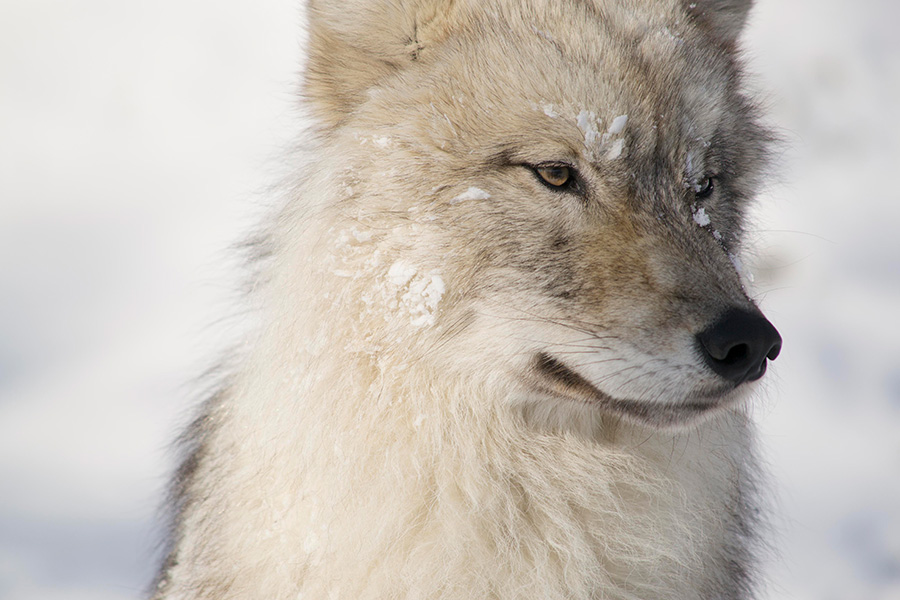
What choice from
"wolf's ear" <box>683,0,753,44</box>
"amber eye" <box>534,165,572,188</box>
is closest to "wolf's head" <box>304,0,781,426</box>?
"amber eye" <box>534,165,572,188</box>

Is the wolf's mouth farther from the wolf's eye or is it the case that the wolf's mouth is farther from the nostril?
the wolf's eye

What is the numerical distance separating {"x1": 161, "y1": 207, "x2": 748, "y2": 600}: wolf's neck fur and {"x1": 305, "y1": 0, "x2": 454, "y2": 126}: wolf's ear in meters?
0.70

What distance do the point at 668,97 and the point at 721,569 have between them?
5.11 ft

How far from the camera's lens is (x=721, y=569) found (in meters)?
2.75

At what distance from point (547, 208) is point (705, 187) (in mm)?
618

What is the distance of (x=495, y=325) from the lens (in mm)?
2367

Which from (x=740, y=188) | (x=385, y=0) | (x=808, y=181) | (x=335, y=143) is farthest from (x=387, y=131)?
(x=808, y=181)

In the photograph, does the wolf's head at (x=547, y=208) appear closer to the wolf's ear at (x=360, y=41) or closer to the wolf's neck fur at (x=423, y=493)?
the wolf's ear at (x=360, y=41)

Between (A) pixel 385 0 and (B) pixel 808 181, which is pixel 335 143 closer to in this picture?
(A) pixel 385 0

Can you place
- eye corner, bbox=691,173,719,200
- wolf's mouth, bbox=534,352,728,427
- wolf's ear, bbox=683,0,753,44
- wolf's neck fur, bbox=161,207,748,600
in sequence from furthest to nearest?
wolf's ear, bbox=683,0,753,44 → eye corner, bbox=691,173,719,200 → wolf's neck fur, bbox=161,207,748,600 → wolf's mouth, bbox=534,352,728,427

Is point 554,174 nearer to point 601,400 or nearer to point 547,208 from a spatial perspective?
point 547,208

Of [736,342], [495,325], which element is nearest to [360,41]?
[495,325]

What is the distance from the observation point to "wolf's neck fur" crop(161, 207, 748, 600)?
2406 millimetres

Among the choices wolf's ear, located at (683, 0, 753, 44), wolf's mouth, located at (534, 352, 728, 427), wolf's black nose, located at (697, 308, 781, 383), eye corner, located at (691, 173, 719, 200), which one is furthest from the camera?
wolf's ear, located at (683, 0, 753, 44)
